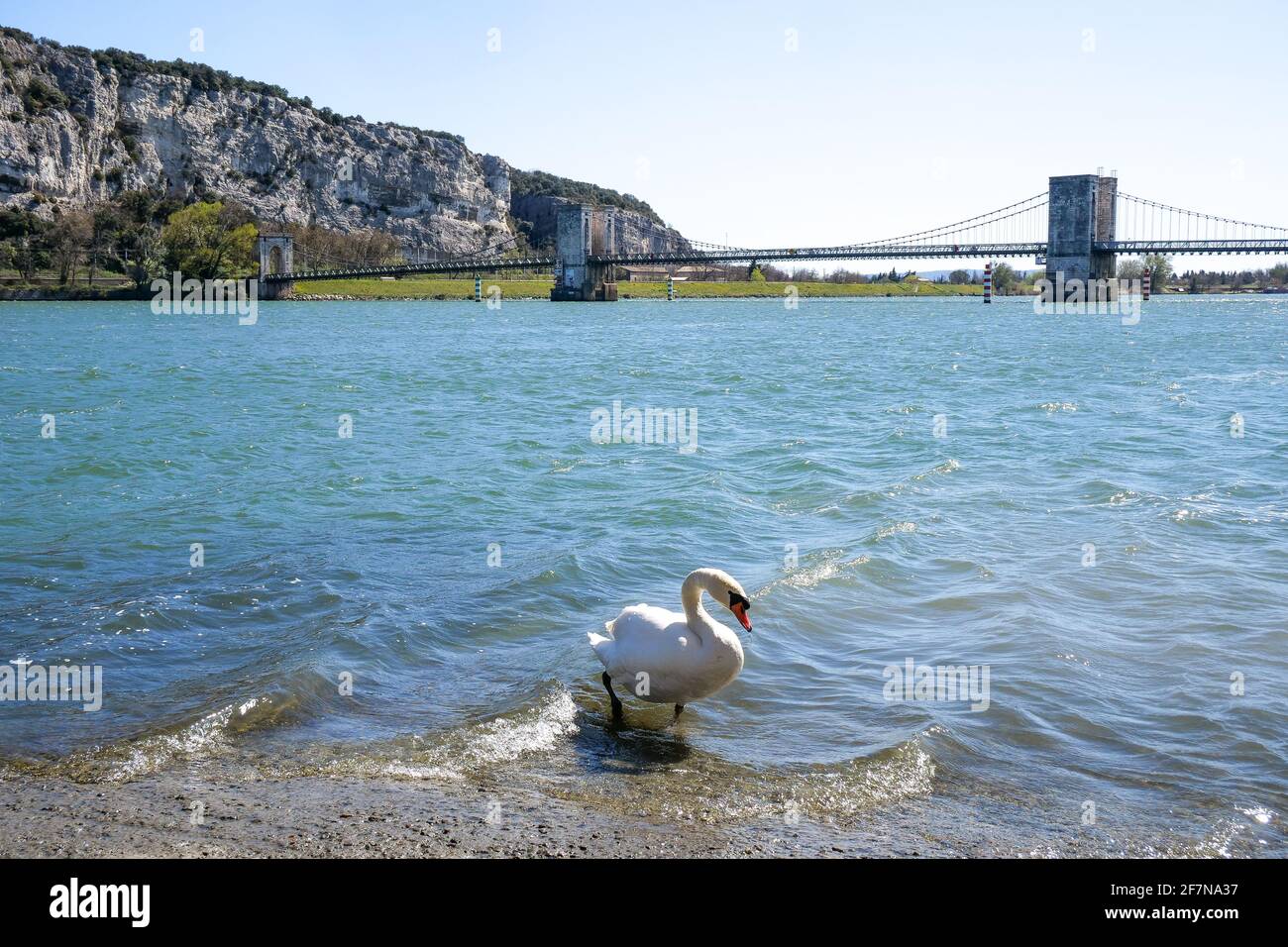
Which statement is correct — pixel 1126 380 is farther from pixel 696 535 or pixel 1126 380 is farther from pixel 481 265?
pixel 481 265

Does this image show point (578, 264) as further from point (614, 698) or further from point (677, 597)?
point (614, 698)

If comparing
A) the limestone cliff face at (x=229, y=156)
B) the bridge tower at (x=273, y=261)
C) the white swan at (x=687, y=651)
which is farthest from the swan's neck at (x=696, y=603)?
the limestone cliff face at (x=229, y=156)

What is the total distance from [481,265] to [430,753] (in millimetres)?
109339

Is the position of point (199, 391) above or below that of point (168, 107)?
below

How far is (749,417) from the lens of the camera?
21594 mm

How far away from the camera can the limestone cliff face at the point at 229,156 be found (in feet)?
402

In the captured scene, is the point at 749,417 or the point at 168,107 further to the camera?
the point at 168,107

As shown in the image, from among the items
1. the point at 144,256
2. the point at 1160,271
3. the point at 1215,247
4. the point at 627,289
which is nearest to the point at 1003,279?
the point at 1160,271

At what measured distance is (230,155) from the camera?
149m

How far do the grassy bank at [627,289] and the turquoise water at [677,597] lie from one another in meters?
88.7

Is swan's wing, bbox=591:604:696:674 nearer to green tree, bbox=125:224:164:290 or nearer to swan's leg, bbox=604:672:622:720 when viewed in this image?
swan's leg, bbox=604:672:622:720

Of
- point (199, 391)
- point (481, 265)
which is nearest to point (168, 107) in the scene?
point (481, 265)

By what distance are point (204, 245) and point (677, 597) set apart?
308ft

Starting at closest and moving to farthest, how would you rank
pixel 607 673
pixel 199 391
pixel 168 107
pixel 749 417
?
pixel 607 673 → pixel 749 417 → pixel 199 391 → pixel 168 107
